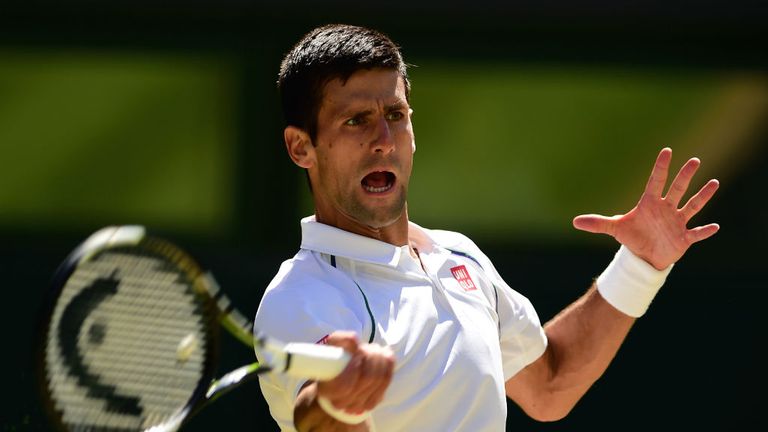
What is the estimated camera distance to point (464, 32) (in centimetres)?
573

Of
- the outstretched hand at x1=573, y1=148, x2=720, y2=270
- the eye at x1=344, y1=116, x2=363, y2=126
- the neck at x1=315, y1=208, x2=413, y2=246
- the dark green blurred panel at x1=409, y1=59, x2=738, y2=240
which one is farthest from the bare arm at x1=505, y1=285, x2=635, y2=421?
the dark green blurred panel at x1=409, y1=59, x2=738, y2=240

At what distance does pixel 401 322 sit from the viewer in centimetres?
331

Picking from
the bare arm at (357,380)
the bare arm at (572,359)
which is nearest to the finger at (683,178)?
the bare arm at (572,359)

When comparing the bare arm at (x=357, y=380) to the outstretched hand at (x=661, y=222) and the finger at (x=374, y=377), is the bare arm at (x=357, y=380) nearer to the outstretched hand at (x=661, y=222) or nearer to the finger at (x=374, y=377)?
the finger at (x=374, y=377)

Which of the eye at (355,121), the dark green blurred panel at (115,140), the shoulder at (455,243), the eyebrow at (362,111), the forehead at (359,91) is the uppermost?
the forehead at (359,91)

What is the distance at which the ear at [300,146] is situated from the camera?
354 centimetres

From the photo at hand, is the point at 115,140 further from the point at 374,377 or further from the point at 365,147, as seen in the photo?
the point at 374,377

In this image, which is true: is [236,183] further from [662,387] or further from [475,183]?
[662,387]

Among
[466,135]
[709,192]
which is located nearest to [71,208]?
[466,135]

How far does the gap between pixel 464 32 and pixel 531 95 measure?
0.40 m

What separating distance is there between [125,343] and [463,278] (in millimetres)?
1000

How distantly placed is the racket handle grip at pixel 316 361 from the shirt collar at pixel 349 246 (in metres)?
0.58

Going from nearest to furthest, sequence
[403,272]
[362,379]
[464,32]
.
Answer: [362,379] < [403,272] < [464,32]

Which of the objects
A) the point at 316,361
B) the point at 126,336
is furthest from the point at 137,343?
the point at 316,361
